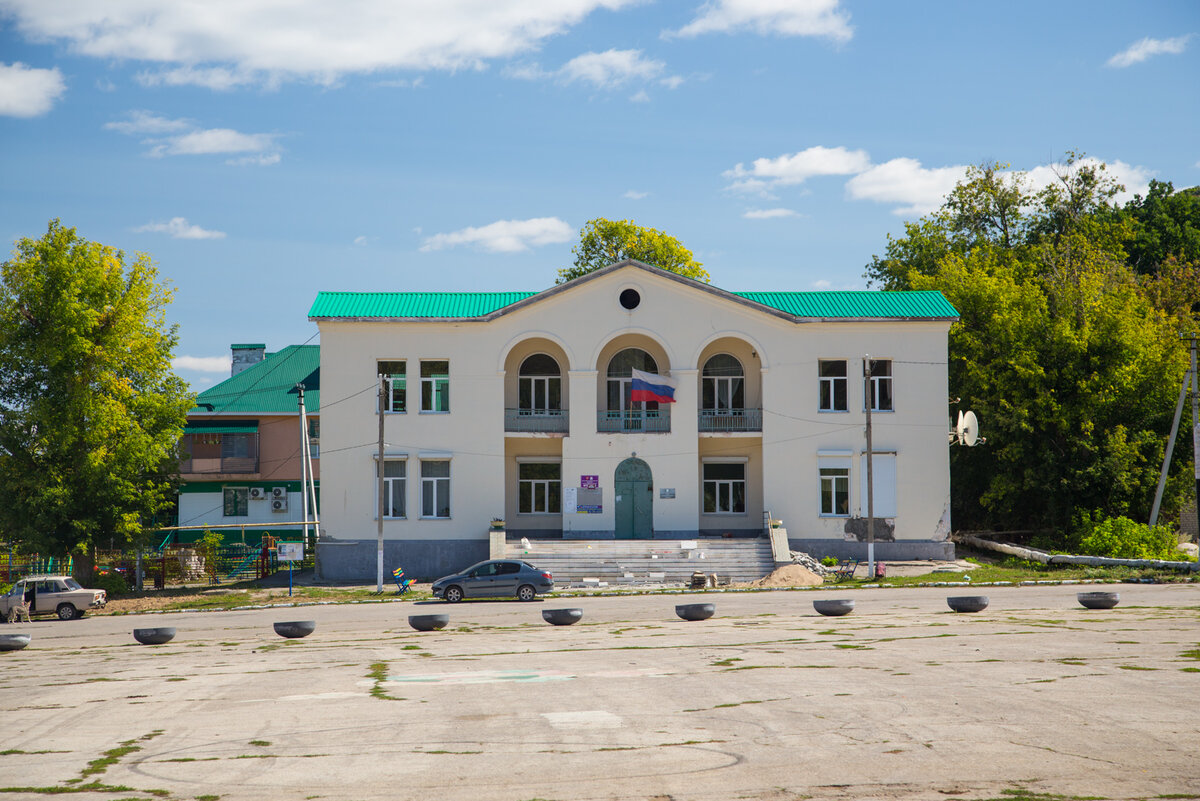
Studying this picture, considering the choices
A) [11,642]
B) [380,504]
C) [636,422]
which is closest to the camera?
[11,642]

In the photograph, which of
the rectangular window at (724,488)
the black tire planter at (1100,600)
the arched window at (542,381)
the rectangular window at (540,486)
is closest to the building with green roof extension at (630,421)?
the rectangular window at (540,486)

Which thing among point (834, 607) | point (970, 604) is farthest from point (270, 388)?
point (970, 604)

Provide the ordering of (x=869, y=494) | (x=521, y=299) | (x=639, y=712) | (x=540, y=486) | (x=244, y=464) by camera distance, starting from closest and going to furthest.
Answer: (x=639, y=712) < (x=869, y=494) < (x=521, y=299) < (x=540, y=486) < (x=244, y=464)

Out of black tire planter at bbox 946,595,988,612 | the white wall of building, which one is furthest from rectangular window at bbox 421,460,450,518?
black tire planter at bbox 946,595,988,612

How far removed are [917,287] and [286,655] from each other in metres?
38.1

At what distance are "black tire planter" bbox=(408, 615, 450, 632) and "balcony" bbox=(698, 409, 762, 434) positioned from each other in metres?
18.9

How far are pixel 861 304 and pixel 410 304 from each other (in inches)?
717

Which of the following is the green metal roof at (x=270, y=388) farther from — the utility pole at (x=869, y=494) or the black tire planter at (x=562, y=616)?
the black tire planter at (x=562, y=616)

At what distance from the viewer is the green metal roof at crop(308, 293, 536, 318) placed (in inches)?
1567

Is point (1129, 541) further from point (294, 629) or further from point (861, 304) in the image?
point (294, 629)

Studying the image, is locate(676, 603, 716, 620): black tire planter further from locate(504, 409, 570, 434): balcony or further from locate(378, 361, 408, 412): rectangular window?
locate(378, 361, 408, 412): rectangular window

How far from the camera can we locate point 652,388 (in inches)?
1556

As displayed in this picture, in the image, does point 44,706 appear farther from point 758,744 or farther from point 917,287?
point 917,287

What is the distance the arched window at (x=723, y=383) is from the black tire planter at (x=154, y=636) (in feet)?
80.8
